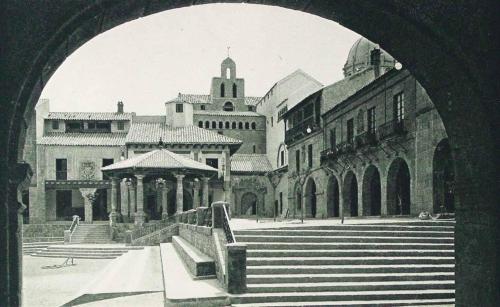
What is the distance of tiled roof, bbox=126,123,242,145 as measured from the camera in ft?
139

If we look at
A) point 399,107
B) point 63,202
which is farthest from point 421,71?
point 63,202

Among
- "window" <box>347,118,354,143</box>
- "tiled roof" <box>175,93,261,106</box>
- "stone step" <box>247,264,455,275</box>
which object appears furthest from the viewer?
"tiled roof" <box>175,93,261,106</box>

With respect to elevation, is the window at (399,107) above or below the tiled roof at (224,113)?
below

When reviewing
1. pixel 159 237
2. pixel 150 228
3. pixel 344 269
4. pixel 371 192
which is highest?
pixel 371 192

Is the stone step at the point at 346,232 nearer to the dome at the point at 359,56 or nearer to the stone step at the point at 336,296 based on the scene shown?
the stone step at the point at 336,296

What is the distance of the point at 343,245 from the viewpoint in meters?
12.3

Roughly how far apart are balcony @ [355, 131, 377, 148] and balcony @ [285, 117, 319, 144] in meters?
7.64

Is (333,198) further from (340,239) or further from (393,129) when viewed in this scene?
(340,239)

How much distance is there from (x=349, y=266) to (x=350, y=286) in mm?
1095

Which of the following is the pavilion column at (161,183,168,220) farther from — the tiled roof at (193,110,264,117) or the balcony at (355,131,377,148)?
the tiled roof at (193,110,264,117)

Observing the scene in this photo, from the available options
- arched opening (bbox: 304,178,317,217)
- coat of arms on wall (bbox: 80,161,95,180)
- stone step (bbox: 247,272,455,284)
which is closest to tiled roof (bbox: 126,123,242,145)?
coat of arms on wall (bbox: 80,161,95,180)

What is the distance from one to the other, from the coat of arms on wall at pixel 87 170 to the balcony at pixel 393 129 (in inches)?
1069

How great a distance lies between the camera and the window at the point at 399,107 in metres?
23.3

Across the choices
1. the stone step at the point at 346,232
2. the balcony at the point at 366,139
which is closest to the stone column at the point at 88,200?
the balcony at the point at 366,139
